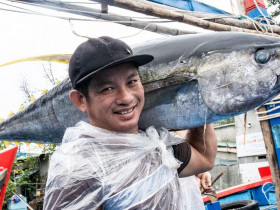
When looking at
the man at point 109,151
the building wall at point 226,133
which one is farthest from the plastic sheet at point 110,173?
the building wall at point 226,133

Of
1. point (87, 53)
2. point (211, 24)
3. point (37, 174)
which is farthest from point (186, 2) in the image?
point (37, 174)

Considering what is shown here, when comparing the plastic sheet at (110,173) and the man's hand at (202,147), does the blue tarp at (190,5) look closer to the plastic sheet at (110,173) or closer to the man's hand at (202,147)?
the man's hand at (202,147)

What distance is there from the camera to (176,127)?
1348 millimetres

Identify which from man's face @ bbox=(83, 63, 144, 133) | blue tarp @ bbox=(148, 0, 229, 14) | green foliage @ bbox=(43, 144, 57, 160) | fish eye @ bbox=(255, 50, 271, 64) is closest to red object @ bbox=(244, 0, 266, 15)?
blue tarp @ bbox=(148, 0, 229, 14)

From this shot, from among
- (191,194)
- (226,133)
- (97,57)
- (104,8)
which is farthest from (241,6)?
(226,133)

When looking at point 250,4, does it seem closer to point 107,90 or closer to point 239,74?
point 239,74

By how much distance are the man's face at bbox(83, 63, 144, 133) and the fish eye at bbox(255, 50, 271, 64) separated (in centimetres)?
52

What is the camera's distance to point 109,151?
1111mm

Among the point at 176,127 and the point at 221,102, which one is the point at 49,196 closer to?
the point at 176,127

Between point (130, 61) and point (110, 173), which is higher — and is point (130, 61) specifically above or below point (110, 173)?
above

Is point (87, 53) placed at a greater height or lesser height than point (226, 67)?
greater

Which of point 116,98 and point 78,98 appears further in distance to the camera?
point 78,98

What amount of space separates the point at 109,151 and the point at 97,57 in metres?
0.39

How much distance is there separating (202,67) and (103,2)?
106cm
